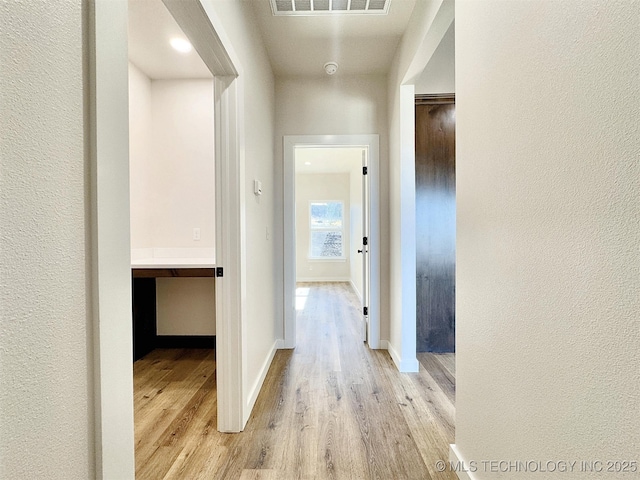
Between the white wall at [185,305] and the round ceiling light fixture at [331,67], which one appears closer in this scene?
the round ceiling light fixture at [331,67]

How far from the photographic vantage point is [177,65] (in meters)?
2.87

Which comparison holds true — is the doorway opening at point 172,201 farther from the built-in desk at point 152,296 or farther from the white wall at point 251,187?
the white wall at point 251,187

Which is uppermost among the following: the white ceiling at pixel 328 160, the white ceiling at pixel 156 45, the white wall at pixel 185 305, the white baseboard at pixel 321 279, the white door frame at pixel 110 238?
the white ceiling at pixel 156 45

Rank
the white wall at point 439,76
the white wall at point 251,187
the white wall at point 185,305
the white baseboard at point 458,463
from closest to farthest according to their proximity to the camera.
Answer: the white baseboard at point 458,463, the white wall at point 251,187, the white wall at point 439,76, the white wall at point 185,305

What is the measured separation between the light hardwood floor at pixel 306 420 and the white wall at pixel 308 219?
15.4 ft

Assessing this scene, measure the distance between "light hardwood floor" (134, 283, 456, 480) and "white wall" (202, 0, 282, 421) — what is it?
22cm

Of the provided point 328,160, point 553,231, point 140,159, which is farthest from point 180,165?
point 328,160

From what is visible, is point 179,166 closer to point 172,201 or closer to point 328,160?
point 172,201

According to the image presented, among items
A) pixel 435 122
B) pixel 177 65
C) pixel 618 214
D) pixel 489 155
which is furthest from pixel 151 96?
pixel 618 214

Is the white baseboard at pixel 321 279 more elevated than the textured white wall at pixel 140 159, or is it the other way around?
the textured white wall at pixel 140 159

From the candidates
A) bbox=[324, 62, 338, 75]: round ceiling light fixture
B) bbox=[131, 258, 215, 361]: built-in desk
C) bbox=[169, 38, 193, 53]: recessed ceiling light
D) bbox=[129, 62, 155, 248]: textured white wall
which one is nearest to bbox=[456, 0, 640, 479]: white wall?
bbox=[324, 62, 338, 75]: round ceiling light fixture

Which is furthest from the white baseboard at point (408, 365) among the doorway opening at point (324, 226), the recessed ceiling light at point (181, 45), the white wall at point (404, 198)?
the doorway opening at point (324, 226)

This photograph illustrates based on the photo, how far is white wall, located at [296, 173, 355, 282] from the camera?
7.61 m

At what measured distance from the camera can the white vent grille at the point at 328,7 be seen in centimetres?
212
